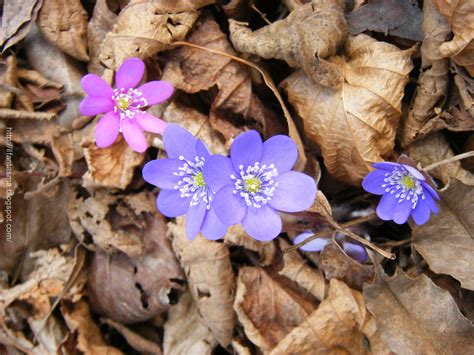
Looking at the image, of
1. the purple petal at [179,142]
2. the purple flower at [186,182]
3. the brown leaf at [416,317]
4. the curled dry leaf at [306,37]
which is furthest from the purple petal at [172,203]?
the brown leaf at [416,317]

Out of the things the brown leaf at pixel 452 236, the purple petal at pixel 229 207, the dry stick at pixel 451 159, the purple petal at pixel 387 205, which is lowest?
the brown leaf at pixel 452 236

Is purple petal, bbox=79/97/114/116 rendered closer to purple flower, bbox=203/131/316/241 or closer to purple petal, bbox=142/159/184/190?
purple petal, bbox=142/159/184/190

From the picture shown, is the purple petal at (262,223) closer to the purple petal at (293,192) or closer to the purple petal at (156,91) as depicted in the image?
the purple petal at (293,192)

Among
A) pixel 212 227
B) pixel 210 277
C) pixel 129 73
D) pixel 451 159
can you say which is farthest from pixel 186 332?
pixel 451 159

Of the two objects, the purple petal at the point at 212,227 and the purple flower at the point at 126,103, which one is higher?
the purple flower at the point at 126,103

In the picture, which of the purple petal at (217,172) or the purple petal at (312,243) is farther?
the purple petal at (312,243)

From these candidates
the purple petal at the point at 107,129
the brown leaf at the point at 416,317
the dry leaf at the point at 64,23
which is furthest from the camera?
the dry leaf at the point at 64,23
